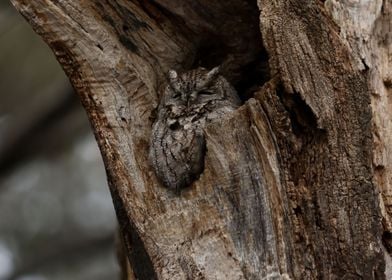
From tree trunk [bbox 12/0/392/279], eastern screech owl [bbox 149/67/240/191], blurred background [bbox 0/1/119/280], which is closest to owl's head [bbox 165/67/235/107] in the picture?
eastern screech owl [bbox 149/67/240/191]

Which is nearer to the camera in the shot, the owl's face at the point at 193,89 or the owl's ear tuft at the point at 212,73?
the owl's face at the point at 193,89

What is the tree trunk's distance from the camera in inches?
102

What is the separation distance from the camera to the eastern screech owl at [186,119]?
9.69 feet

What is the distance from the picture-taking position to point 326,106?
2.59 m

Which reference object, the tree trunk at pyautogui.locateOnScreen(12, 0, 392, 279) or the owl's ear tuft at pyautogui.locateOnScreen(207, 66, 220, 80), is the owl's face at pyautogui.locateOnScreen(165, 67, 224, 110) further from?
the tree trunk at pyautogui.locateOnScreen(12, 0, 392, 279)

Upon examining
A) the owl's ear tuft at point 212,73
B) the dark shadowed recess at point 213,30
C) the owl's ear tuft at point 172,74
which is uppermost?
the dark shadowed recess at point 213,30

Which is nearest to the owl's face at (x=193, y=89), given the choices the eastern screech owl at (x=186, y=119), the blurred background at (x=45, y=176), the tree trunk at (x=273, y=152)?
the eastern screech owl at (x=186, y=119)

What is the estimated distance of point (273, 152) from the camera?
2.68 metres

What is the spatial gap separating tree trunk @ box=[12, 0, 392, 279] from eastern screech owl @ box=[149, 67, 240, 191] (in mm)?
49

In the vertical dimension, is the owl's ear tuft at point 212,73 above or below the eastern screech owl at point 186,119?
above

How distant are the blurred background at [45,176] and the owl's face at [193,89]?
1.32m

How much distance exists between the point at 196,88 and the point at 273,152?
739 mm

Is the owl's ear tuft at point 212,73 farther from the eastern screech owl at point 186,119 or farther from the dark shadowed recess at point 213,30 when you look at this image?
the dark shadowed recess at point 213,30

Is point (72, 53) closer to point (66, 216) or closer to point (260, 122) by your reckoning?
point (260, 122)
